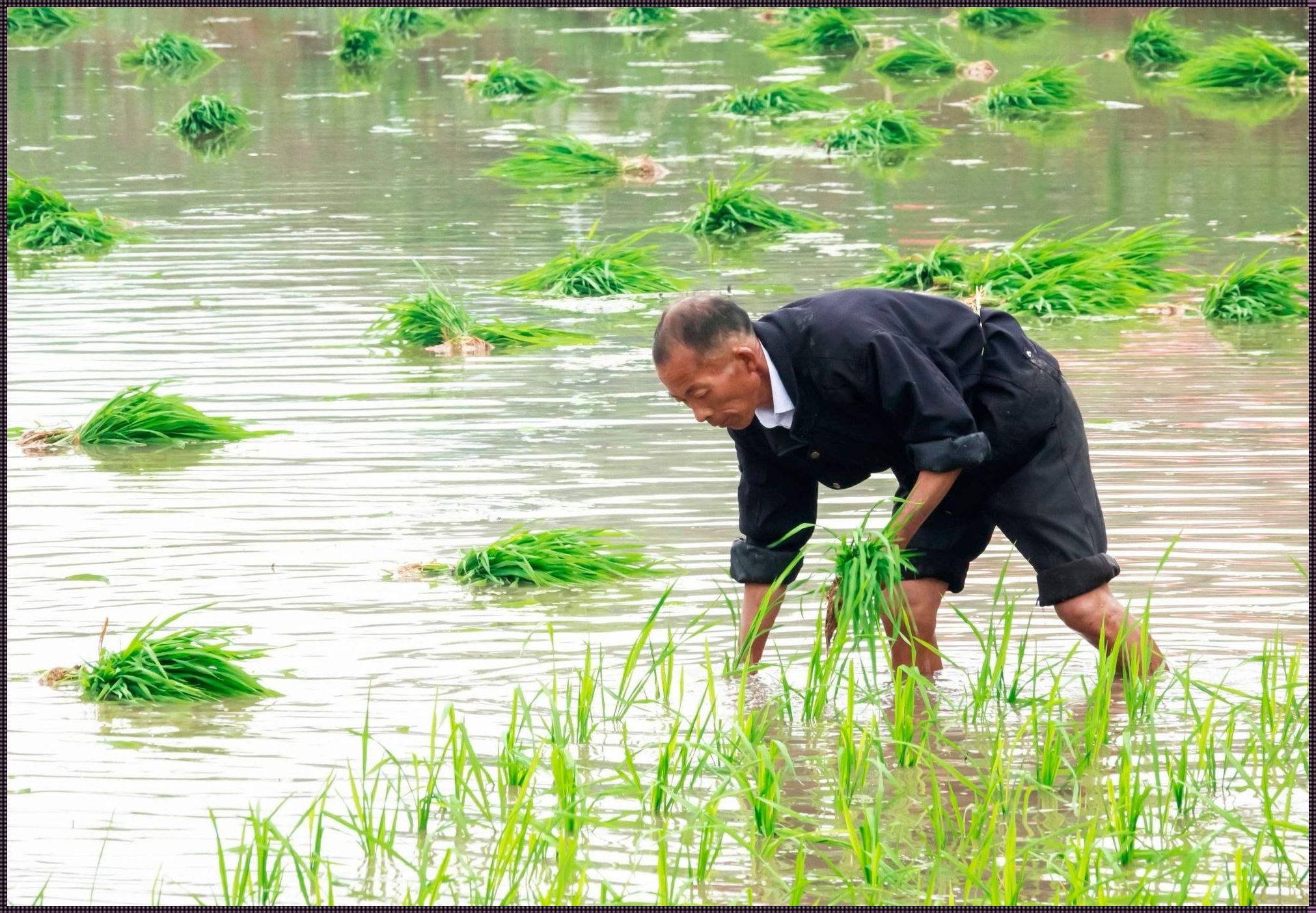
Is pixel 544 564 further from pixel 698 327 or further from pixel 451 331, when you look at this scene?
pixel 451 331

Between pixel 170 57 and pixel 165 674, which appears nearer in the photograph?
pixel 165 674

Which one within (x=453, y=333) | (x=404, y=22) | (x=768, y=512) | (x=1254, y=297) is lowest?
(x=404, y=22)

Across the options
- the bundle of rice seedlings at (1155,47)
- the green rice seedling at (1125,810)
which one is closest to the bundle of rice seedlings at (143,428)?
the green rice seedling at (1125,810)

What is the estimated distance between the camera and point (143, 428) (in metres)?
7.07

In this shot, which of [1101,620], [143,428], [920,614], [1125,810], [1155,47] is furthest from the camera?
[1155,47]

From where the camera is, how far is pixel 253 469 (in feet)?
22.0

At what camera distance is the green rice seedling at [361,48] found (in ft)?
67.8

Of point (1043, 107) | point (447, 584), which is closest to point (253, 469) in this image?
point (447, 584)

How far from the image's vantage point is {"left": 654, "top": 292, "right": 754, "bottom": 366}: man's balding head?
3.84 m

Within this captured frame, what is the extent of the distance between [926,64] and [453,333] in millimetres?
11291

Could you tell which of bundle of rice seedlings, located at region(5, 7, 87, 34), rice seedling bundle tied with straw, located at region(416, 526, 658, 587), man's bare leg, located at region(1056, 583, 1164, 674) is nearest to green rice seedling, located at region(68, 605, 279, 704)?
rice seedling bundle tied with straw, located at region(416, 526, 658, 587)

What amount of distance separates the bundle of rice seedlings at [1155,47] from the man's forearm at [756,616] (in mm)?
15651

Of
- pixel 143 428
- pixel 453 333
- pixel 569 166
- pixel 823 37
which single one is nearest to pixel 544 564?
pixel 143 428

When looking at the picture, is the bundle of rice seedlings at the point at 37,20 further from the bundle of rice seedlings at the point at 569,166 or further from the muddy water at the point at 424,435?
the bundle of rice seedlings at the point at 569,166
